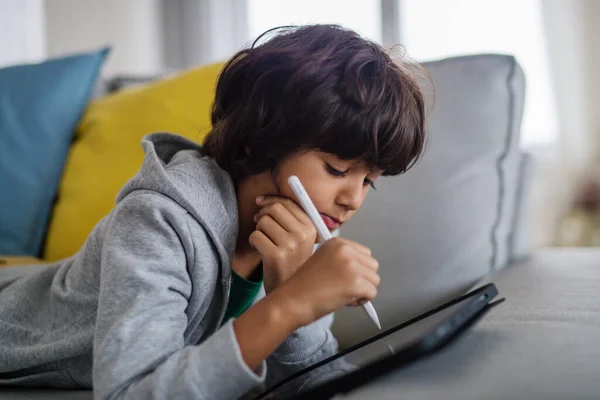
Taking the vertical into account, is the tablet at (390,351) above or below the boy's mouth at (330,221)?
below

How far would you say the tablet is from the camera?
48cm

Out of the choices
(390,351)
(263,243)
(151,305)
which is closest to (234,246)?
(263,243)

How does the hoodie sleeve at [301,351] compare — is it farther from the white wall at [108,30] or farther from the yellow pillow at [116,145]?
the white wall at [108,30]

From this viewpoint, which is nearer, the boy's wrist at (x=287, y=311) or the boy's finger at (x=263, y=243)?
the boy's wrist at (x=287, y=311)

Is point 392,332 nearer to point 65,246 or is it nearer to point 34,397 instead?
point 34,397

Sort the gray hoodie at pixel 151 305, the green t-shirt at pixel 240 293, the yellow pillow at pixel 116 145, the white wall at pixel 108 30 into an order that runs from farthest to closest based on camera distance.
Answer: the white wall at pixel 108 30 → the yellow pillow at pixel 116 145 → the green t-shirt at pixel 240 293 → the gray hoodie at pixel 151 305

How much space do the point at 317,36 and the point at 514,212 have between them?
1.52 feet

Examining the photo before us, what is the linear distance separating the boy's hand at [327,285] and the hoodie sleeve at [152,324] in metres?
0.07

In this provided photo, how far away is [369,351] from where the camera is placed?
584mm

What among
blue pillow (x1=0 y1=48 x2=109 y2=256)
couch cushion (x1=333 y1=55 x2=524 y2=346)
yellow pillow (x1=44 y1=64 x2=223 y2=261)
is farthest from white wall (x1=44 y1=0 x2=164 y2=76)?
couch cushion (x1=333 y1=55 x2=524 y2=346)

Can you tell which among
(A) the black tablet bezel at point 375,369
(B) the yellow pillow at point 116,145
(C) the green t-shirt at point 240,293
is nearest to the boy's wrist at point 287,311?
(A) the black tablet bezel at point 375,369

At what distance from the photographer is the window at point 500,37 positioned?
213cm

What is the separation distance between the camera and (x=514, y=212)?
1017 mm

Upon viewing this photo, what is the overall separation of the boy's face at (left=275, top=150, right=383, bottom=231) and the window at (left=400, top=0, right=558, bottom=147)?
1.49 meters
